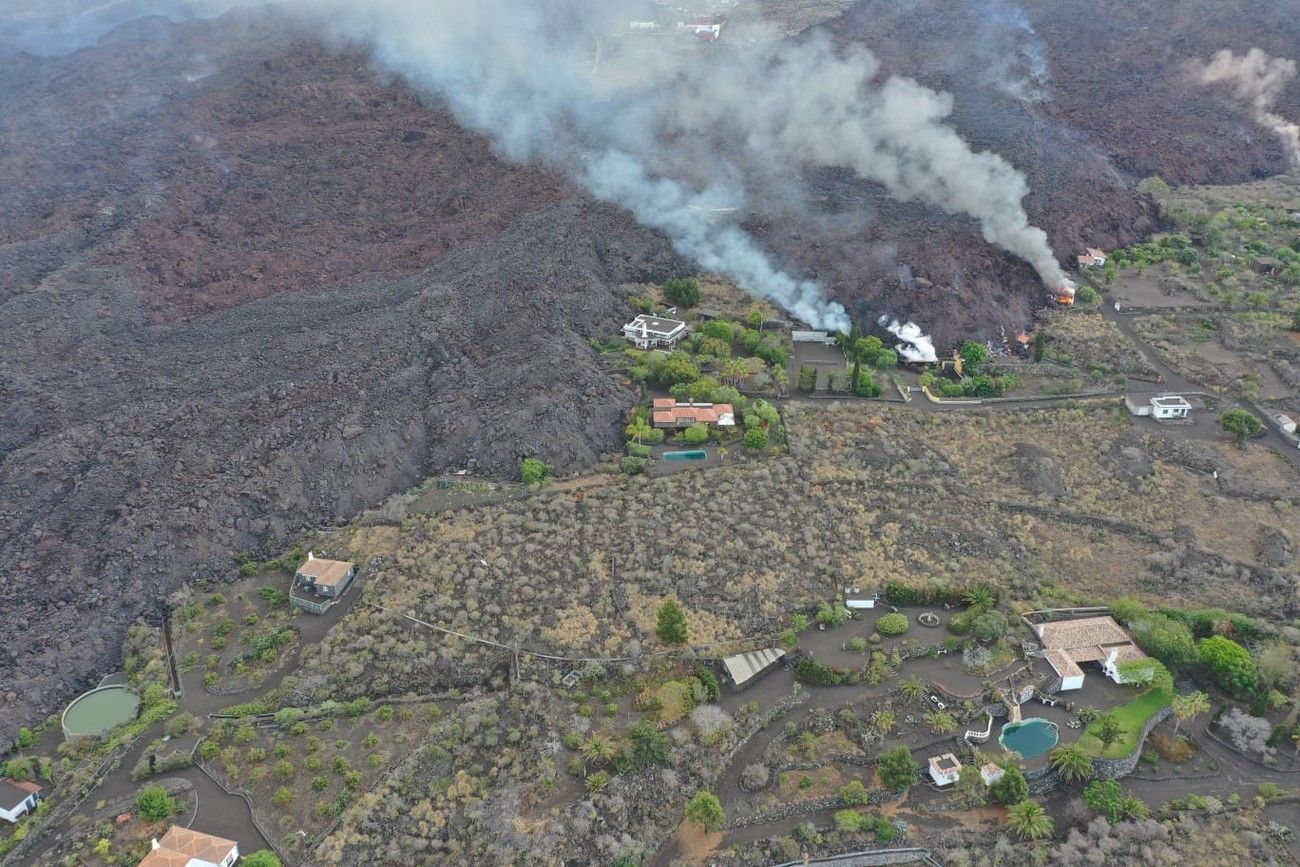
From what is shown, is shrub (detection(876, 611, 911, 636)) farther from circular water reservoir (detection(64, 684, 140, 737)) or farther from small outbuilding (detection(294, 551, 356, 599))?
circular water reservoir (detection(64, 684, 140, 737))

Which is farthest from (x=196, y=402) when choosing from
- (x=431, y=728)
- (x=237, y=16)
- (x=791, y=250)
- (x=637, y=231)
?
(x=237, y=16)

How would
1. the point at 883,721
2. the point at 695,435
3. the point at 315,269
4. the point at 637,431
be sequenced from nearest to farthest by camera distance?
the point at 883,721
the point at 695,435
the point at 637,431
the point at 315,269

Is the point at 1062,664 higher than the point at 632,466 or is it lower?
lower

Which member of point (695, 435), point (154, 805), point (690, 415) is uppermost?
point (690, 415)

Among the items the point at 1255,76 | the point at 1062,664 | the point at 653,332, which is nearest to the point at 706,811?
the point at 1062,664

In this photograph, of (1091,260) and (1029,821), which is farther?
(1091,260)

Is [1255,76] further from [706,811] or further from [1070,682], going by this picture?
[706,811]

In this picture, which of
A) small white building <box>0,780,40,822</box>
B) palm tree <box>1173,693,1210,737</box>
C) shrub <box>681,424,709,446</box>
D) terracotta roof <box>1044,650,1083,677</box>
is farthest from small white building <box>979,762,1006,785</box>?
small white building <box>0,780,40,822</box>

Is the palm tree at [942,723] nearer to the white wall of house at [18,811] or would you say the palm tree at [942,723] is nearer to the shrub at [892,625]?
the shrub at [892,625]
